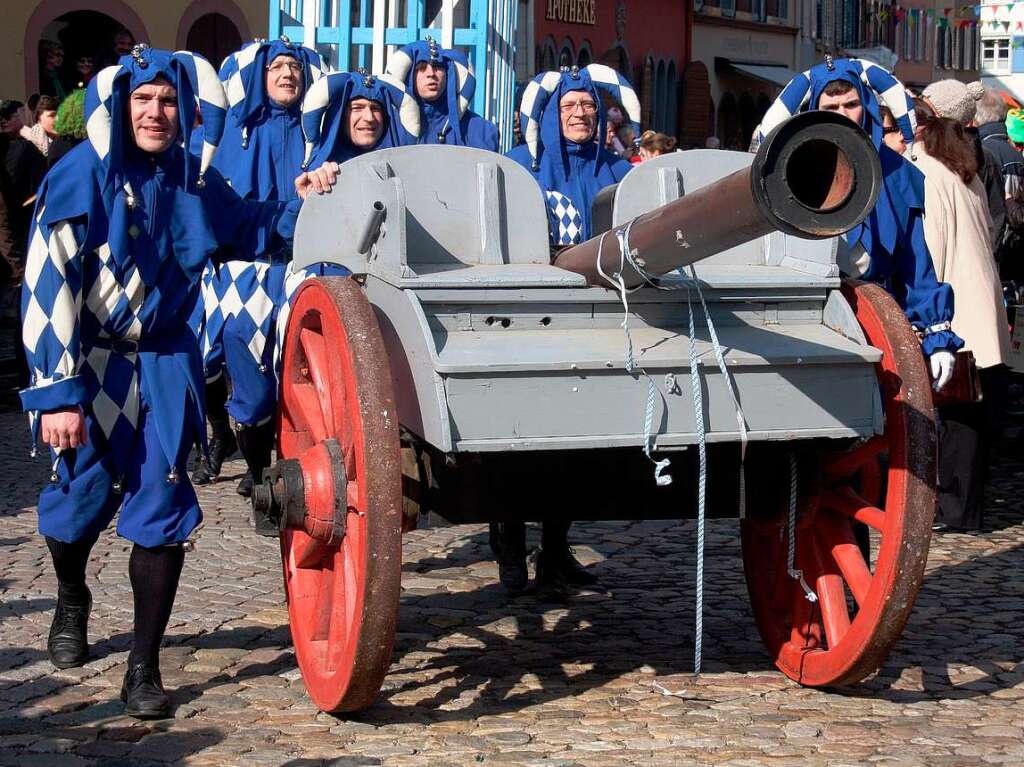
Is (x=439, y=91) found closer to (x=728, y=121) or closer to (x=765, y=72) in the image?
(x=728, y=121)

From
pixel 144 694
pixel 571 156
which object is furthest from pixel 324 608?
pixel 571 156

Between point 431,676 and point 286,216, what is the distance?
1.42 metres

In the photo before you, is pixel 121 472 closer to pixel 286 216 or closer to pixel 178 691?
pixel 178 691

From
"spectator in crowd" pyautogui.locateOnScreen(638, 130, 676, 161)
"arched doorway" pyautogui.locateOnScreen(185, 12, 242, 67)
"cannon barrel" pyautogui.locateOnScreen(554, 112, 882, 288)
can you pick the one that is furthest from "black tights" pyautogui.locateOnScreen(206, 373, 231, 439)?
"arched doorway" pyautogui.locateOnScreen(185, 12, 242, 67)

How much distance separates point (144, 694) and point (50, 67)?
1258cm

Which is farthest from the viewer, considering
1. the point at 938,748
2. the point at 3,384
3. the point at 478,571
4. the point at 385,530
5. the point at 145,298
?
the point at 3,384

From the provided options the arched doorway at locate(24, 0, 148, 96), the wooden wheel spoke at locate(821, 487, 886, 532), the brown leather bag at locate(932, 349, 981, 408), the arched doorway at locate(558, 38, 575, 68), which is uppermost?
the arched doorway at locate(558, 38, 575, 68)

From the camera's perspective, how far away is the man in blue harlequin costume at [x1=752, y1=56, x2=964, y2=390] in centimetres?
512

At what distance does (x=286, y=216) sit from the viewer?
514 cm

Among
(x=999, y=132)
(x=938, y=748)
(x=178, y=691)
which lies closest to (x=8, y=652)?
(x=178, y=691)

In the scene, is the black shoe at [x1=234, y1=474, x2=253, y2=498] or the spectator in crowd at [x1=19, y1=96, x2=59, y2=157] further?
the spectator in crowd at [x1=19, y1=96, x2=59, y2=157]

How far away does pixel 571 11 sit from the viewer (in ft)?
86.3

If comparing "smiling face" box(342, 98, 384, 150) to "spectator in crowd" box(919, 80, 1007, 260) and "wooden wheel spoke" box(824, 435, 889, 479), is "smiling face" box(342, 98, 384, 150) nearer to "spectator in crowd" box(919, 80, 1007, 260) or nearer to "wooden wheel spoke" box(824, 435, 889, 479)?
"wooden wheel spoke" box(824, 435, 889, 479)

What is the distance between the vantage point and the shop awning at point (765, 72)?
3219 centimetres
